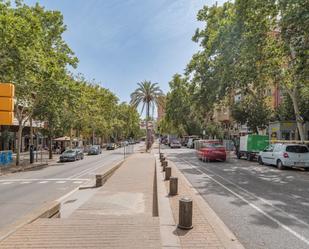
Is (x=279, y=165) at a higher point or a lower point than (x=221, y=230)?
higher

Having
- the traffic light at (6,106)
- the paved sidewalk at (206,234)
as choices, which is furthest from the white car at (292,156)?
the traffic light at (6,106)

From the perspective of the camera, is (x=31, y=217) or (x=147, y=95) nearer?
(x=31, y=217)

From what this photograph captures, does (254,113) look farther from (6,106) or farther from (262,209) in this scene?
(6,106)

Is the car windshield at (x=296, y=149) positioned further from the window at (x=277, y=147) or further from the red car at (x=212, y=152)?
the red car at (x=212, y=152)

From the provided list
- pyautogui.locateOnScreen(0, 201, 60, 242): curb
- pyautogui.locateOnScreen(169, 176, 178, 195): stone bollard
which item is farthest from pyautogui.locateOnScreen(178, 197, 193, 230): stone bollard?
pyautogui.locateOnScreen(169, 176, 178, 195): stone bollard

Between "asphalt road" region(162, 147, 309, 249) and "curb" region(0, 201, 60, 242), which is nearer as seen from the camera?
"curb" region(0, 201, 60, 242)

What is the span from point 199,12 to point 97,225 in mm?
30889

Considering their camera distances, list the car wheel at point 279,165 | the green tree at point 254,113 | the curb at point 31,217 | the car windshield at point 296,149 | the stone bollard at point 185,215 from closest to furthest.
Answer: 1. the curb at point 31,217
2. the stone bollard at point 185,215
3. the car windshield at point 296,149
4. the car wheel at point 279,165
5. the green tree at point 254,113

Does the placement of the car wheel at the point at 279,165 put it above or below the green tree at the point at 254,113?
below

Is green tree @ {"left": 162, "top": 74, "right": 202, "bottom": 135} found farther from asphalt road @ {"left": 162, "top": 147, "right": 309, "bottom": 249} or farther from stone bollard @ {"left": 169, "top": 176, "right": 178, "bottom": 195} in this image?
stone bollard @ {"left": 169, "top": 176, "right": 178, "bottom": 195}

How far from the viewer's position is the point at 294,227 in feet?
25.2

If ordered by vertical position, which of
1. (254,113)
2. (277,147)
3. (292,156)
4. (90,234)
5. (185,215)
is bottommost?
(90,234)

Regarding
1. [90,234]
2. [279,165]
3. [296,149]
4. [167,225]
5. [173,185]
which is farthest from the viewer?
[279,165]

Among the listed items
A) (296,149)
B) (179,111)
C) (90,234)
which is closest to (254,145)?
(296,149)
